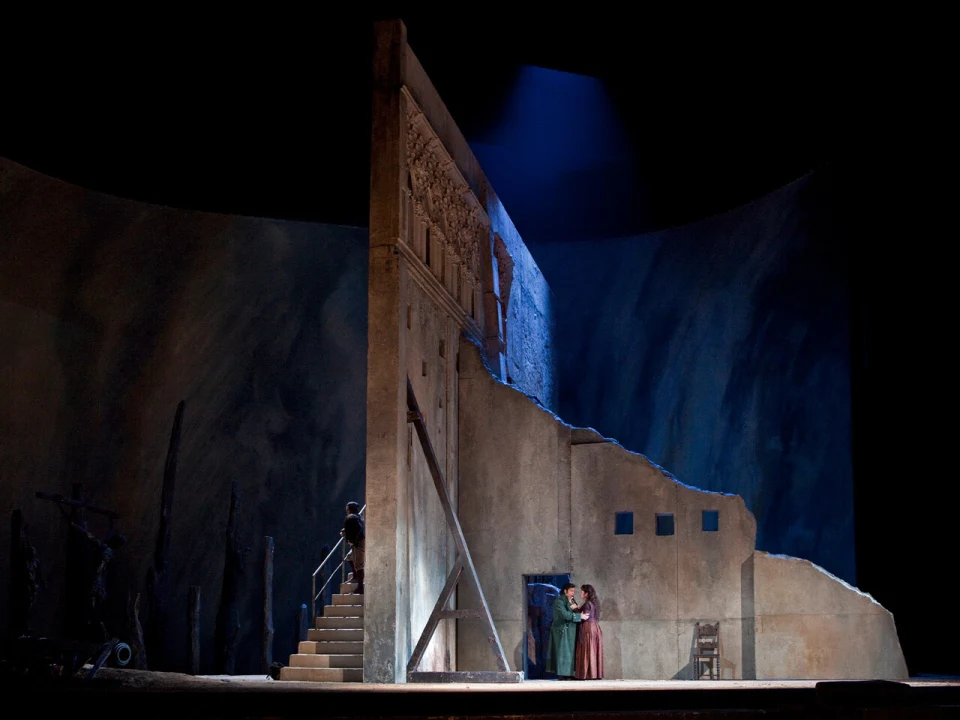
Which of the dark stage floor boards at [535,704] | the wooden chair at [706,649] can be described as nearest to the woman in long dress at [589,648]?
the wooden chair at [706,649]

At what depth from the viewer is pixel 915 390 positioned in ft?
68.4

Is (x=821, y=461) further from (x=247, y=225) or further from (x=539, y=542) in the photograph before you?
(x=247, y=225)

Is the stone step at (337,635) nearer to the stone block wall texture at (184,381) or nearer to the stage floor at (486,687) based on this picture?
the stage floor at (486,687)

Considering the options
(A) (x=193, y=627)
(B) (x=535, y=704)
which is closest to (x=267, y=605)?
(A) (x=193, y=627)

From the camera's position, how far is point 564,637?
17.0 m

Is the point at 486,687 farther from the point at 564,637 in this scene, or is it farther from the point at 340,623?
the point at 564,637

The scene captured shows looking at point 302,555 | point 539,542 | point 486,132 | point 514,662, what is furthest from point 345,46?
point 302,555

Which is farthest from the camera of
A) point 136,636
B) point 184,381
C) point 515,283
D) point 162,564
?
point 184,381

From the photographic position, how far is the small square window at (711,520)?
17.4m

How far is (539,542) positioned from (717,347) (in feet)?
36.7

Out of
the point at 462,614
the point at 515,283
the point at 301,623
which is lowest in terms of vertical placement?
the point at 301,623

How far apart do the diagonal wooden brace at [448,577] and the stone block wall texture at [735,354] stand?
460 inches

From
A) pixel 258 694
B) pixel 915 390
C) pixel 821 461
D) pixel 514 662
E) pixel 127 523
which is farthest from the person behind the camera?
pixel 127 523

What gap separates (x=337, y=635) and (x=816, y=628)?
7039 millimetres
